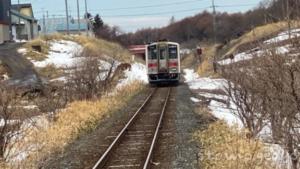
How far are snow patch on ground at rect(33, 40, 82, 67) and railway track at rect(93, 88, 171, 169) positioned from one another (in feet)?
88.1

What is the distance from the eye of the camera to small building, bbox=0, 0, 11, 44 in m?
74.4

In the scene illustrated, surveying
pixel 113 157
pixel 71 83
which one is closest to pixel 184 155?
pixel 113 157

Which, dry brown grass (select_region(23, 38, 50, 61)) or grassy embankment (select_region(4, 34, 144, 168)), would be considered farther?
dry brown grass (select_region(23, 38, 50, 61))

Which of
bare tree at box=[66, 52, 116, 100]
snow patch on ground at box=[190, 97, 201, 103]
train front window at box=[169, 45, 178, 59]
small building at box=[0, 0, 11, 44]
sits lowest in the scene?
snow patch on ground at box=[190, 97, 201, 103]

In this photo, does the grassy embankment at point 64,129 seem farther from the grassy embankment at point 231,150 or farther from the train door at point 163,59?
the train door at point 163,59

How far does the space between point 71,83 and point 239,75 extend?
13059mm

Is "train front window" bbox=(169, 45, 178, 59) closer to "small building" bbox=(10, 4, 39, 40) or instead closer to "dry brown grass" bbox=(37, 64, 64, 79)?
"dry brown grass" bbox=(37, 64, 64, 79)

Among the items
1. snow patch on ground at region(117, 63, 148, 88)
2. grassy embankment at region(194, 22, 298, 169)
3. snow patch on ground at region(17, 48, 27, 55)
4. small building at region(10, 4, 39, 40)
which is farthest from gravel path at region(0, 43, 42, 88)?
small building at region(10, 4, 39, 40)

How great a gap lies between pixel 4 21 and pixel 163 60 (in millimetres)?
39947

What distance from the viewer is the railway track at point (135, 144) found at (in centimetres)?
1261

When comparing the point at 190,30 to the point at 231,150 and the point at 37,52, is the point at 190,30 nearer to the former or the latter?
the point at 37,52

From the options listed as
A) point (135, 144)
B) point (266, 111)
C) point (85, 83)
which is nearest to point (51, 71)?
point (85, 83)

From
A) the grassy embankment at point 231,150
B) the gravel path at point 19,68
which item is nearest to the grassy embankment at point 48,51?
the gravel path at point 19,68

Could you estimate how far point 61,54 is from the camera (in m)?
61.2
